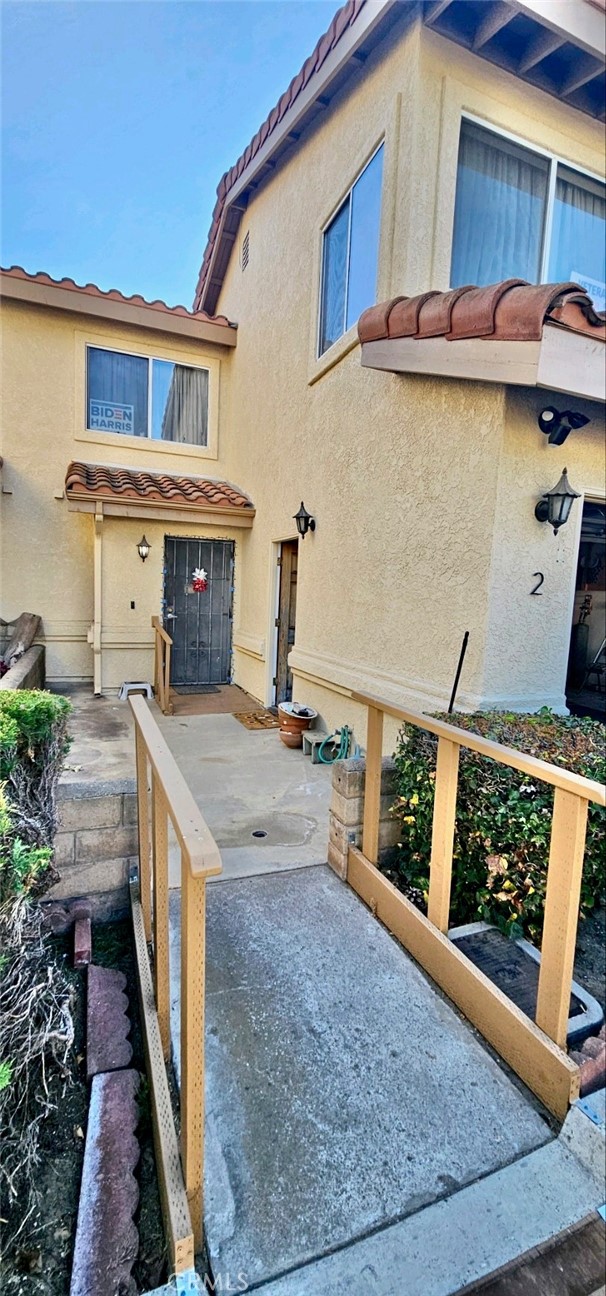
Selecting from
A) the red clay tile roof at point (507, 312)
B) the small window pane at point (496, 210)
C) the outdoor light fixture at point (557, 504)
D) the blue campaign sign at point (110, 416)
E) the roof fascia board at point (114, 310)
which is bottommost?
the outdoor light fixture at point (557, 504)

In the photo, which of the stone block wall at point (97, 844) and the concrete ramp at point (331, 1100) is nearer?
the concrete ramp at point (331, 1100)

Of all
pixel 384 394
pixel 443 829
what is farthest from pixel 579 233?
pixel 443 829

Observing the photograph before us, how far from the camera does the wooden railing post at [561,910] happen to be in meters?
1.99

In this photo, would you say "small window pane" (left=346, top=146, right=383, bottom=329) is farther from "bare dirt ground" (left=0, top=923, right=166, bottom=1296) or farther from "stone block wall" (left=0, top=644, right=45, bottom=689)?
"bare dirt ground" (left=0, top=923, right=166, bottom=1296)

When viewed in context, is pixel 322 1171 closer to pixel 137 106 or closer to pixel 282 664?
pixel 282 664

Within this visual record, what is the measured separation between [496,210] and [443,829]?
516 cm

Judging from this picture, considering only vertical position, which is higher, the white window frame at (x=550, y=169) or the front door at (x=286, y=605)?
the white window frame at (x=550, y=169)

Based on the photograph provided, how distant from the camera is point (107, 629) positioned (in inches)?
331

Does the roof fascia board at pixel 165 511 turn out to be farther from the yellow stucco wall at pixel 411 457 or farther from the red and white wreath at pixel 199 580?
the yellow stucco wall at pixel 411 457

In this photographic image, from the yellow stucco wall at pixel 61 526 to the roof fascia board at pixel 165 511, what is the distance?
37 cm

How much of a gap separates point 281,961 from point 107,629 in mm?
6611

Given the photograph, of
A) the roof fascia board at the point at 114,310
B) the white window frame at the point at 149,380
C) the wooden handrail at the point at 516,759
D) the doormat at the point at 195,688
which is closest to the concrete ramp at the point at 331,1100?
the wooden handrail at the point at 516,759

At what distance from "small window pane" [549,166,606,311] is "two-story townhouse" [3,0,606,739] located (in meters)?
0.03

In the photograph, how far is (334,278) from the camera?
620cm
